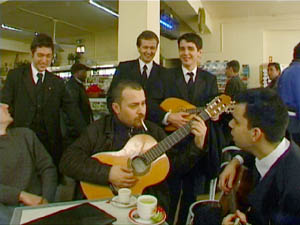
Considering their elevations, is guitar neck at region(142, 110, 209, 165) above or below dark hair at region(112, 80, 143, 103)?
below

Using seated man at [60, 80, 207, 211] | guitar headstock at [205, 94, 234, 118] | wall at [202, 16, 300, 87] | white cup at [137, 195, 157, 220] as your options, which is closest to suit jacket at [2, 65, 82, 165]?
seated man at [60, 80, 207, 211]

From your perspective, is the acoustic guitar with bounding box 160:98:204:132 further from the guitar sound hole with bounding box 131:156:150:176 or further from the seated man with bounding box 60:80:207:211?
the guitar sound hole with bounding box 131:156:150:176

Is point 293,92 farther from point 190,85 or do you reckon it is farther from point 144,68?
point 144,68

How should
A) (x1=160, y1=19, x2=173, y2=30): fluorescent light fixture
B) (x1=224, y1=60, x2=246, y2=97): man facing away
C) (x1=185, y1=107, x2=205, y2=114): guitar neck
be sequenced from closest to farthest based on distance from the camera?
1. (x1=185, y1=107, x2=205, y2=114): guitar neck
2. (x1=224, y1=60, x2=246, y2=97): man facing away
3. (x1=160, y1=19, x2=173, y2=30): fluorescent light fixture

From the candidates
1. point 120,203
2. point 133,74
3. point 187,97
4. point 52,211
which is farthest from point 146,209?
point 133,74

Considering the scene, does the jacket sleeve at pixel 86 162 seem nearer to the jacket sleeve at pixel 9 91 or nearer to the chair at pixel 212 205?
the chair at pixel 212 205

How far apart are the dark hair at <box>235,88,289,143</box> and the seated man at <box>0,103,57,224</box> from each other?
1.20 metres

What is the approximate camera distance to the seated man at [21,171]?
5.18ft

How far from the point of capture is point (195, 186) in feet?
6.95

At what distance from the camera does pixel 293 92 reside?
212 cm

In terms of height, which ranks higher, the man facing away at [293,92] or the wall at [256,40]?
the wall at [256,40]

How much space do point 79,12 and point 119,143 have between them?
5.43m

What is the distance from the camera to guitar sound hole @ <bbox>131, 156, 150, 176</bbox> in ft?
5.28

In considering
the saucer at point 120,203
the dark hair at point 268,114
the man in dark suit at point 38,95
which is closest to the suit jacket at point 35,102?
the man in dark suit at point 38,95
